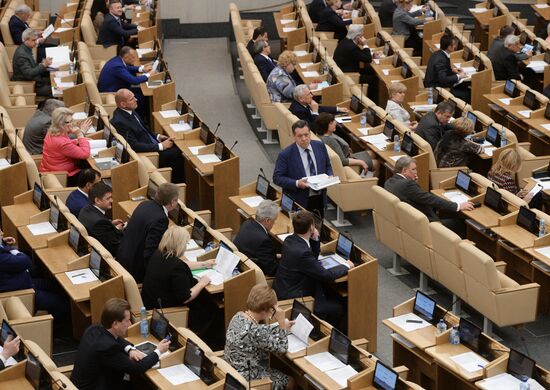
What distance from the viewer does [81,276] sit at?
27.7 ft

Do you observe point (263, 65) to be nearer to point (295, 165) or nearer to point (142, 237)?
point (295, 165)

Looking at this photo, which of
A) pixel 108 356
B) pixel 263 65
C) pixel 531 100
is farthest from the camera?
pixel 263 65

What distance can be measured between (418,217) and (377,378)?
248cm

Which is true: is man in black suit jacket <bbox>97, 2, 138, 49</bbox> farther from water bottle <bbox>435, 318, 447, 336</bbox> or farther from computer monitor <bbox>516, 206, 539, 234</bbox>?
water bottle <bbox>435, 318, 447, 336</bbox>

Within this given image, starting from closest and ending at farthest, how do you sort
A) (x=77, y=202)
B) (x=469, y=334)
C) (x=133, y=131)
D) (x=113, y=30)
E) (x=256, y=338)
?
(x=256, y=338) < (x=469, y=334) < (x=77, y=202) < (x=133, y=131) < (x=113, y=30)

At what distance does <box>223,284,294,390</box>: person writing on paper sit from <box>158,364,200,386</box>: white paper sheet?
278 millimetres

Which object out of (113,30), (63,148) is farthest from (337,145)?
(113,30)

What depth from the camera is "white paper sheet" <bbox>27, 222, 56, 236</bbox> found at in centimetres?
921

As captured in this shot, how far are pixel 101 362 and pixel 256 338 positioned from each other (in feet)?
3.24

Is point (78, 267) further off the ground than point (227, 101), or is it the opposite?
point (78, 267)

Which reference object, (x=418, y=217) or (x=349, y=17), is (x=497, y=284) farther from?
(x=349, y=17)

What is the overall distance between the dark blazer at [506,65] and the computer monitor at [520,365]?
7540 millimetres

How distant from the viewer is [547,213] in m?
10.2

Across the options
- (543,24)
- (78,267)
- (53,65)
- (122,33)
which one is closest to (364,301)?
(78,267)
